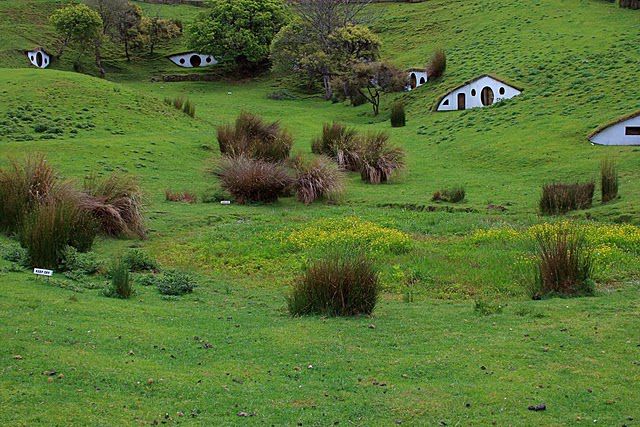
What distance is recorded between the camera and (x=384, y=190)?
86.9ft

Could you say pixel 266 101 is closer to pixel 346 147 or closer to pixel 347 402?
pixel 346 147

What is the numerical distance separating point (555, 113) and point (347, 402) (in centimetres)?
3171

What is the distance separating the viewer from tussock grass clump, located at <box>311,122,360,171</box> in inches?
1146

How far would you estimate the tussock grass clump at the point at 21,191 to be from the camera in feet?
54.1

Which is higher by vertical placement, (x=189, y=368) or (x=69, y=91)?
(x=69, y=91)

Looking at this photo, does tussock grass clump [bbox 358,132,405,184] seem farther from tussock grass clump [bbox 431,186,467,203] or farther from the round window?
the round window

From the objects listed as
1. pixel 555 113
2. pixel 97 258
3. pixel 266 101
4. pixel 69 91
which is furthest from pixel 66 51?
pixel 97 258

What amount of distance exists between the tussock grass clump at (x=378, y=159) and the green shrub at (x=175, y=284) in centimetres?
1479

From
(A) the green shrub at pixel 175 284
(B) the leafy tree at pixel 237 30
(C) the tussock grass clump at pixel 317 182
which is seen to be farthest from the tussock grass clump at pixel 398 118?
(A) the green shrub at pixel 175 284

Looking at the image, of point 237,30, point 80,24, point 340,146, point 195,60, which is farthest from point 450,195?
point 195,60

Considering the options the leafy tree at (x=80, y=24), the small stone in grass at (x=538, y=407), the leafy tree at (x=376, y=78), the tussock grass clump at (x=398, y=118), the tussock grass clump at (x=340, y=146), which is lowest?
the small stone in grass at (x=538, y=407)

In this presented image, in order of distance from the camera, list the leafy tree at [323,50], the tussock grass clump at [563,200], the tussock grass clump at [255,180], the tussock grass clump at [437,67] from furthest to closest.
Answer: the leafy tree at [323,50] < the tussock grass clump at [437,67] < the tussock grass clump at [255,180] < the tussock grass clump at [563,200]

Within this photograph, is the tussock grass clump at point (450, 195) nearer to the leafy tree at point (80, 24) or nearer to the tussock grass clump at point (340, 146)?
the tussock grass clump at point (340, 146)

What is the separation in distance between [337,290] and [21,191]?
892 cm
